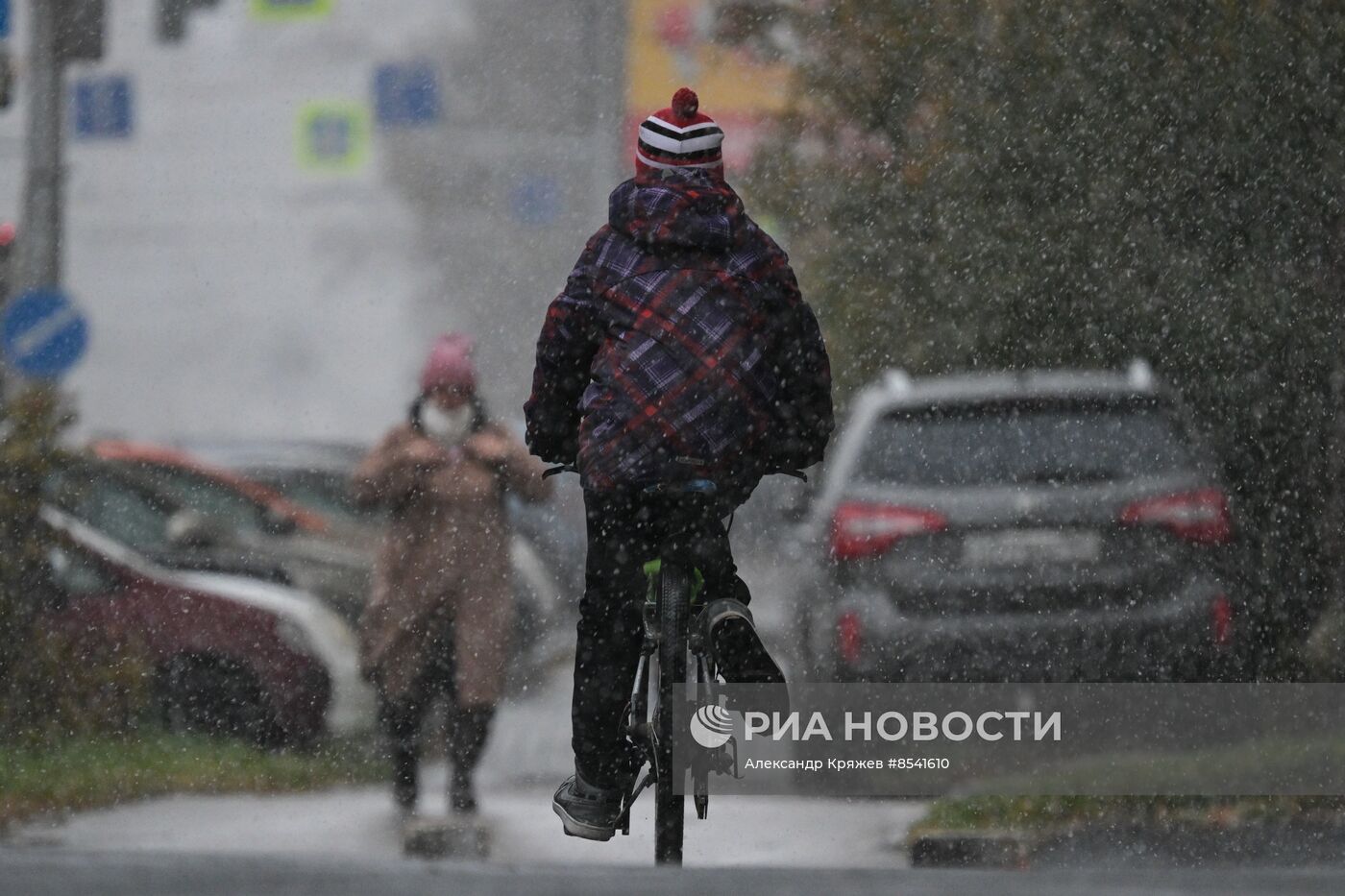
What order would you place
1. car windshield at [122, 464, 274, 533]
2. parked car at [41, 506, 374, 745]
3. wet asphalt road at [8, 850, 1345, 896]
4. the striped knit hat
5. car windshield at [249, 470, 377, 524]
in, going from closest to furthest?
1. wet asphalt road at [8, 850, 1345, 896]
2. the striped knit hat
3. parked car at [41, 506, 374, 745]
4. car windshield at [122, 464, 274, 533]
5. car windshield at [249, 470, 377, 524]

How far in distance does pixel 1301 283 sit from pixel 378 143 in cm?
1323

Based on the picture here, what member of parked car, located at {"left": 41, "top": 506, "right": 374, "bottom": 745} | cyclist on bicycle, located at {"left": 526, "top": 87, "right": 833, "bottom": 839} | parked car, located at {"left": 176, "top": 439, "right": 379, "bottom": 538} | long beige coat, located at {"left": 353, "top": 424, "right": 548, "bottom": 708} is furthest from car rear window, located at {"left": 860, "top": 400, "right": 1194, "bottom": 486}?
parked car, located at {"left": 176, "top": 439, "right": 379, "bottom": 538}

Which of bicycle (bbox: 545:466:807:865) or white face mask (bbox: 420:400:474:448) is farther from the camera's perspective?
white face mask (bbox: 420:400:474:448)

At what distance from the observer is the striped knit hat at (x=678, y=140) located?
18.2ft

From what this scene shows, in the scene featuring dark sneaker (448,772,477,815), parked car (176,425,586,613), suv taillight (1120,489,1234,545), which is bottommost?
parked car (176,425,586,613)

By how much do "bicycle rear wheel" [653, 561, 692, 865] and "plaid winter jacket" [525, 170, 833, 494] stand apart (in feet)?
0.79

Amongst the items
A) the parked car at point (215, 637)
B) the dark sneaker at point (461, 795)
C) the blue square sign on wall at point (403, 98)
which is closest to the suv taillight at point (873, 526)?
the dark sneaker at point (461, 795)

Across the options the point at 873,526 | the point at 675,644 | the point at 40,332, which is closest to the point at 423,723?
the point at 873,526

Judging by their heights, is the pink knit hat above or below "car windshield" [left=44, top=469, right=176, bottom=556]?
→ above

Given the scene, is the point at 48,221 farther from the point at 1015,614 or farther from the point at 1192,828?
the point at 1192,828

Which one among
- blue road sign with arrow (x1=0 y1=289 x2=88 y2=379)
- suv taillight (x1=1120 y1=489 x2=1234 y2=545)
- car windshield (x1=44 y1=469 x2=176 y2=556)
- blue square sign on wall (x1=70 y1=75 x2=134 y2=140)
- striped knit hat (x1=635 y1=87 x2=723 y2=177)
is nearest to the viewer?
striped knit hat (x1=635 y1=87 x2=723 y2=177)

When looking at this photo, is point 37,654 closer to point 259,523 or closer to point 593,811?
point 259,523

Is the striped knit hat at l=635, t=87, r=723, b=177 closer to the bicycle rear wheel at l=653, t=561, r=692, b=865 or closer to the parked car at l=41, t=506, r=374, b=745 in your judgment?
the bicycle rear wheel at l=653, t=561, r=692, b=865

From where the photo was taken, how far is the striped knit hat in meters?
5.54
